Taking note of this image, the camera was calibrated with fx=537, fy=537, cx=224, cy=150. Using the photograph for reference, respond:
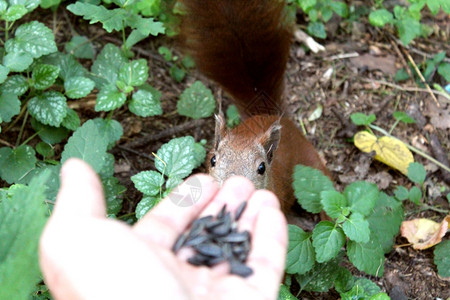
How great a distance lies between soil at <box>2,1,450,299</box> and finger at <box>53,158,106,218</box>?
4.97ft

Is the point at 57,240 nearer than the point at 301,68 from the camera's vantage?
Yes

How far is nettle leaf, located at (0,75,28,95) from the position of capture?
8.96 ft

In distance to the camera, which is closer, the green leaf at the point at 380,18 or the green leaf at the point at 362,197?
the green leaf at the point at 362,197

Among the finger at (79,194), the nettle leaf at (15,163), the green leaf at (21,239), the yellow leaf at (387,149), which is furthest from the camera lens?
the yellow leaf at (387,149)

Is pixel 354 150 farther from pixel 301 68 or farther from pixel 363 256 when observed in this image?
pixel 363 256

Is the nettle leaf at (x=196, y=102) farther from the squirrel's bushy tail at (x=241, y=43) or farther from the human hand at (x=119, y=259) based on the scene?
the human hand at (x=119, y=259)

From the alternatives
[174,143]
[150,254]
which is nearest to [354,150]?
[174,143]

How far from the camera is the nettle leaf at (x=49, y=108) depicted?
108 inches

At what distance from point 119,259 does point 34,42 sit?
171cm

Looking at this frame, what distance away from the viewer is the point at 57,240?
4.51 feet

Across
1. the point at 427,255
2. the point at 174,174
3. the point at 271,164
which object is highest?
the point at 174,174

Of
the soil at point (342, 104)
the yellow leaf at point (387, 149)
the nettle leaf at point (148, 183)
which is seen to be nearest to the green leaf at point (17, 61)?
the soil at point (342, 104)

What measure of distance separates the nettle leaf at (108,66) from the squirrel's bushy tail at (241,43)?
17.1 inches

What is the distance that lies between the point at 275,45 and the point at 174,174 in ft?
4.07
